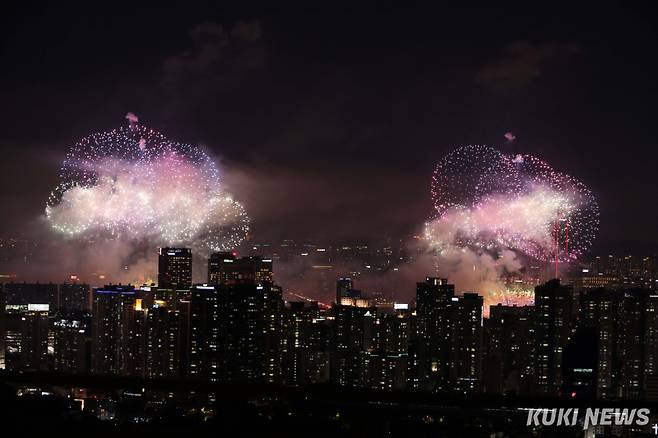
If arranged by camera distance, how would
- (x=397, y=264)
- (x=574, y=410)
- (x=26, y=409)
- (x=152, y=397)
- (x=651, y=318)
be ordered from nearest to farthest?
(x=574, y=410) < (x=26, y=409) < (x=152, y=397) < (x=651, y=318) < (x=397, y=264)

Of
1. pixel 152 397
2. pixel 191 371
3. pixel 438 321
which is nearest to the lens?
pixel 152 397

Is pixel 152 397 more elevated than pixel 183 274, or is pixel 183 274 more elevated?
pixel 183 274

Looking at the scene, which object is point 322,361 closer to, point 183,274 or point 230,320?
point 230,320

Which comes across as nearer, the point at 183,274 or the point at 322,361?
the point at 322,361

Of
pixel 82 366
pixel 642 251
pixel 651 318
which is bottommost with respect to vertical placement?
pixel 82 366

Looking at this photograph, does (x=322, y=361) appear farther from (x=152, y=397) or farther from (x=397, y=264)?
(x=152, y=397)

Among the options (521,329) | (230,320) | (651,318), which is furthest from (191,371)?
(651,318)

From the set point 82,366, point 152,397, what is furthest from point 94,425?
point 82,366
